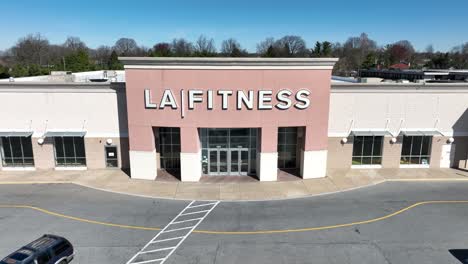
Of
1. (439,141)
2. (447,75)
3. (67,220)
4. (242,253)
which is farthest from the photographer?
(447,75)

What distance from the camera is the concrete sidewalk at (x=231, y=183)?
23141mm

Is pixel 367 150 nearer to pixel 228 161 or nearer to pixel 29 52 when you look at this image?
pixel 228 161

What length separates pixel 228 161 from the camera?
27.1 metres

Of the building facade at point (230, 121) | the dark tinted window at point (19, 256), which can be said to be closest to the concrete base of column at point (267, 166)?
the building facade at point (230, 121)

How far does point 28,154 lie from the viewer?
28125 millimetres

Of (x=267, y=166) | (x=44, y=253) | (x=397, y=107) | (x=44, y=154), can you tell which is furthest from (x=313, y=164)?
(x=44, y=154)

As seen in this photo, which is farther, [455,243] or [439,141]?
[439,141]

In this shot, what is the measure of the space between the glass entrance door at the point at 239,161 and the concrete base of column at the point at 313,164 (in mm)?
4566

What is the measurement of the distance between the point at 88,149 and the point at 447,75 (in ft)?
162

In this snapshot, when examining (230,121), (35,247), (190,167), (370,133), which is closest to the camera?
(35,247)

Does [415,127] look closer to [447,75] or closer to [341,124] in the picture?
[341,124]

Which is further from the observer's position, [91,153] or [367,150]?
[367,150]

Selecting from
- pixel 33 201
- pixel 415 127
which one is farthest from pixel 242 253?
pixel 415 127

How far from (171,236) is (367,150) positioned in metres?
19.2
